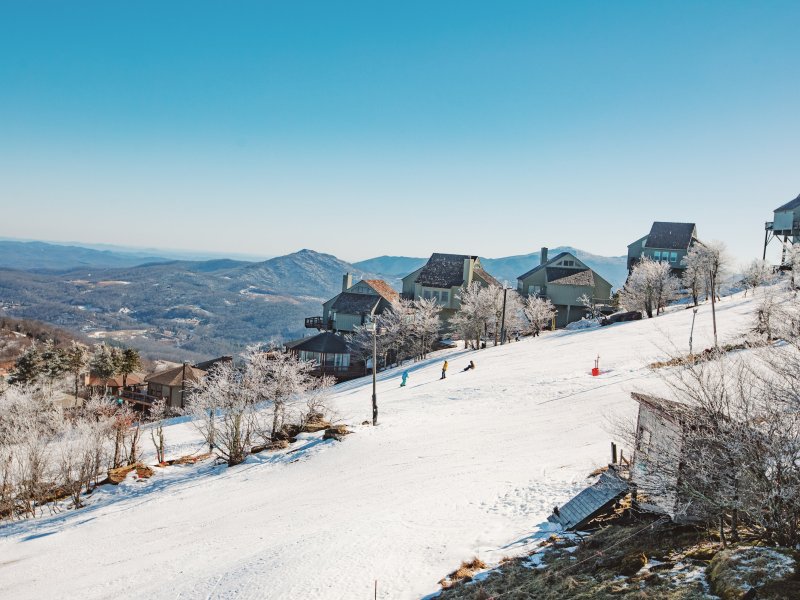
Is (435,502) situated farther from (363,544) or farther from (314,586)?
(314,586)

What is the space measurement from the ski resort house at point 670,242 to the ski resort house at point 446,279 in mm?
23387

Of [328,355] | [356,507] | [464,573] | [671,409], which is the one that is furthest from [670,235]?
[464,573]

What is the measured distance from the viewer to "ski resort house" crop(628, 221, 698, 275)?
73.1m

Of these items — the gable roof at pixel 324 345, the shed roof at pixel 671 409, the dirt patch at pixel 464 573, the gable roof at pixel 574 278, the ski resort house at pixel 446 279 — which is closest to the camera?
the shed roof at pixel 671 409

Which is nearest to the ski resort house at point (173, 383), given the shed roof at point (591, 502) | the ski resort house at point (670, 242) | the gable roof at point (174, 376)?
the gable roof at point (174, 376)

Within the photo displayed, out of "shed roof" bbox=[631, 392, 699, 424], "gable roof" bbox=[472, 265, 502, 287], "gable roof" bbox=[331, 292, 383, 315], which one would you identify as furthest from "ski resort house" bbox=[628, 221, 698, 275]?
"shed roof" bbox=[631, 392, 699, 424]

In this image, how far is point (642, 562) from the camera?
1159 cm

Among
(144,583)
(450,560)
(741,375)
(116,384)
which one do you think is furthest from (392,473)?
(116,384)

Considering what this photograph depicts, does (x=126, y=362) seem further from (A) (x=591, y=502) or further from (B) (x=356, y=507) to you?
(A) (x=591, y=502)

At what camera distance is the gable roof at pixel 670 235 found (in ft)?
241

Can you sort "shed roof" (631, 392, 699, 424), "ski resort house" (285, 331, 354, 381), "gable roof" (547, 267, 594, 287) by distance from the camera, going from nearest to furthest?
1. "shed roof" (631, 392, 699, 424)
2. "ski resort house" (285, 331, 354, 381)
3. "gable roof" (547, 267, 594, 287)

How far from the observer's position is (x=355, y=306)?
68438mm

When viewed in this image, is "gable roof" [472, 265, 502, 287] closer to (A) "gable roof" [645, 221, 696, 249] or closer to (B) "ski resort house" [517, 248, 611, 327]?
(B) "ski resort house" [517, 248, 611, 327]

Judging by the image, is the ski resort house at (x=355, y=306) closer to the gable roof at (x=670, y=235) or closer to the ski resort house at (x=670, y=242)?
the ski resort house at (x=670, y=242)
